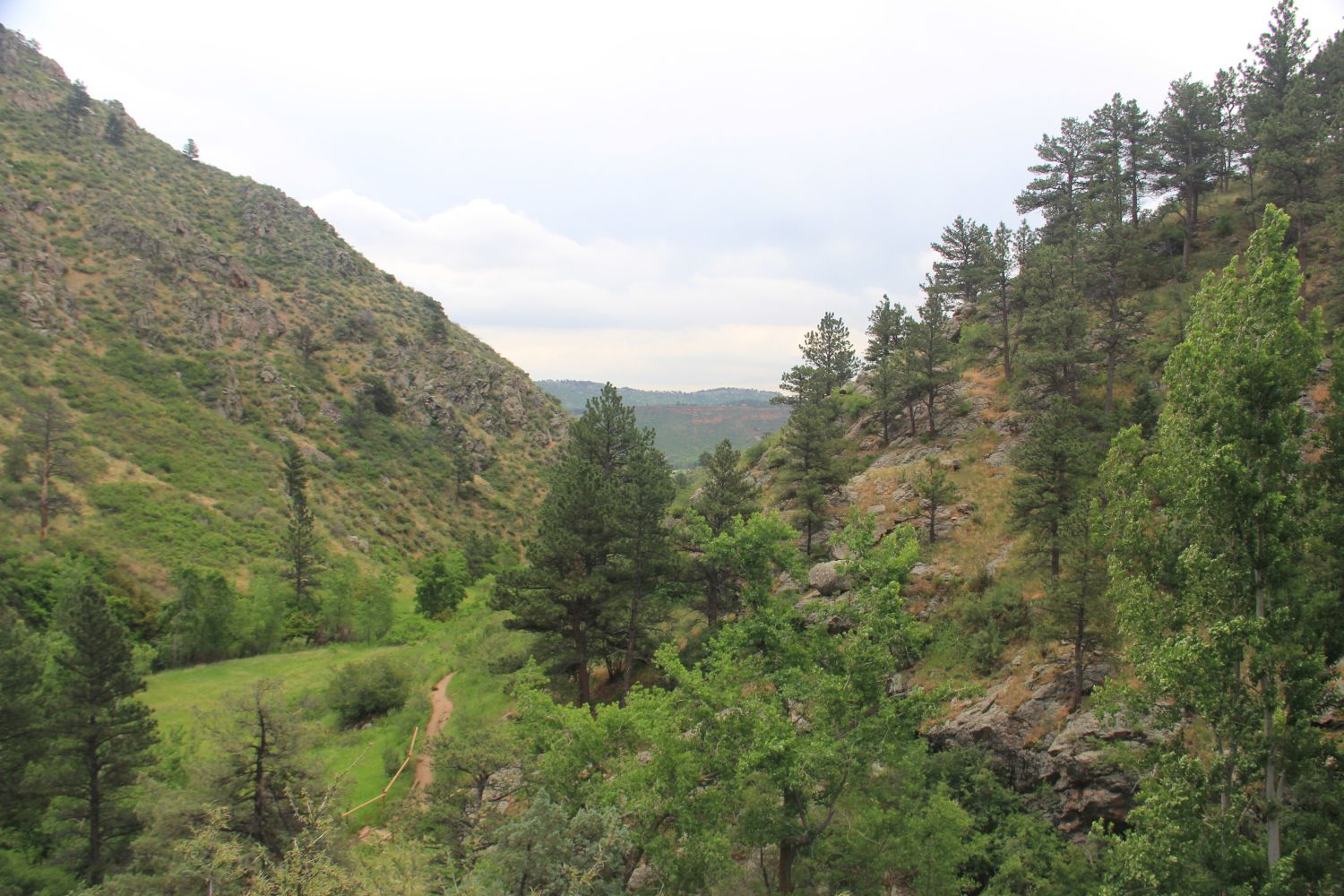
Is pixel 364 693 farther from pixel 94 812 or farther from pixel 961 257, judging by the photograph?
pixel 961 257

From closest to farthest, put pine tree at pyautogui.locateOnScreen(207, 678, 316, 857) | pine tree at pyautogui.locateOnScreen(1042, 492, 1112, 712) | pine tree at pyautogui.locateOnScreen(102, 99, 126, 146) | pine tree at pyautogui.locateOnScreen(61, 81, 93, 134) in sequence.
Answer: pine tree at pyautogui.locateOnScreen(207, 678, 316, 857) → pine tree at pyautogui.locateOnScreen(1042, 492, 1112, 712) → pine tree at pyautogui.locateOnScreen(61, 81, 93, 134) → pine tree at pyautogui.locateOnScreen(102, 99, 126, 146)

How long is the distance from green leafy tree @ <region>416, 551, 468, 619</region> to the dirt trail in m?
12.3

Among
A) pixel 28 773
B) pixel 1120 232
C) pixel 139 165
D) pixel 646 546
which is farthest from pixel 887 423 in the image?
pixel 139 165

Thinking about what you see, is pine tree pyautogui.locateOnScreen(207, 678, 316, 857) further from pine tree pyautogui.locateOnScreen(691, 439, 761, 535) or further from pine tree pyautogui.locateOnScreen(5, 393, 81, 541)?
pine tree pyautogui.locateOnScreen(5, 393, 81, 541)

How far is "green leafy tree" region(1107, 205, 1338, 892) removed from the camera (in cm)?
992

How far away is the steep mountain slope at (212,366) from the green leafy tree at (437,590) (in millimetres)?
11918

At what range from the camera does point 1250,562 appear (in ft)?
34.1

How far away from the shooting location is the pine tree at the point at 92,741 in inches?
711

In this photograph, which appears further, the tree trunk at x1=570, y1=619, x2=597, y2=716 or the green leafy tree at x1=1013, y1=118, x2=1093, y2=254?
the green leafy tree at x1=1013, y1=118, x2=1093, y2=254

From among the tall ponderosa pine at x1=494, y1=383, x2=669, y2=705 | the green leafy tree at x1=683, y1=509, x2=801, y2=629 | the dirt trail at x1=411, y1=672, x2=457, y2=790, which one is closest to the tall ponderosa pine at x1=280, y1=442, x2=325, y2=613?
the dirt trail at x1=411, y1=672, x2=457, y2=790

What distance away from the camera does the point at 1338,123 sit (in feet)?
97.6

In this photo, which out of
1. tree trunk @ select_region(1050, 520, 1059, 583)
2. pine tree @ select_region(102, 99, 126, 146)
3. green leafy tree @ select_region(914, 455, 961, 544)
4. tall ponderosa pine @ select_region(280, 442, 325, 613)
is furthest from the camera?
pine tree @ select_region(102, 99, 126, 146)

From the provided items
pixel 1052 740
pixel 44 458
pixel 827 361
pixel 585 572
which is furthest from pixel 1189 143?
pixel 44 458

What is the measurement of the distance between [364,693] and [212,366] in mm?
50379
